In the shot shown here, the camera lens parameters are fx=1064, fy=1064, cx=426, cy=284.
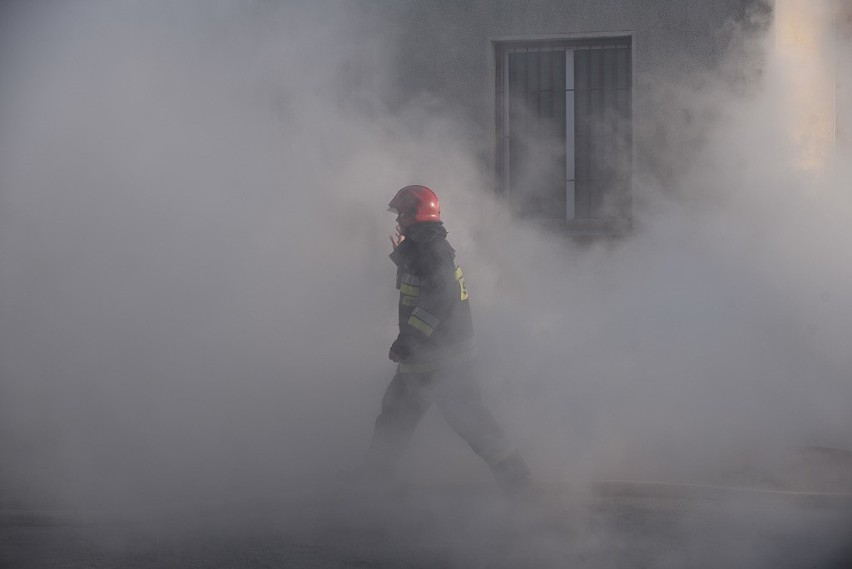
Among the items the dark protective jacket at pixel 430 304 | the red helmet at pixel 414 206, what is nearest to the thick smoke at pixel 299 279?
the dark protective jacket at pixel 430 304

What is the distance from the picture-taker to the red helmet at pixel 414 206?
5.46 meters

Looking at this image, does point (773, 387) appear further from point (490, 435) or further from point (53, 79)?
point (53, 79)

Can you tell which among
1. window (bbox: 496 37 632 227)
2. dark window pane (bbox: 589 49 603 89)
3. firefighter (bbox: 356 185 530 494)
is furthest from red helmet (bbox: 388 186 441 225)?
dark window pane (bbox: 589 49 603 89)

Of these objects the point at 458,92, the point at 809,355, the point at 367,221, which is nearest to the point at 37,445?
the point at 367,221

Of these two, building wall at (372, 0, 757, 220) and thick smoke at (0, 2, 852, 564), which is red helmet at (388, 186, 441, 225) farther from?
building wall at (372, 0, 757, 220)

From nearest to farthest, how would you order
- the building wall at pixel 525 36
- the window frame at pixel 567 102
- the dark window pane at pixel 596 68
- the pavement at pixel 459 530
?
the pavement at pixel 459 530, the building wall at pixel 525 36, the window frame at pixel 567 102, the dark window pane at pixel 596 68

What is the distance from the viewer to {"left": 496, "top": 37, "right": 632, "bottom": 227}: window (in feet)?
27.9

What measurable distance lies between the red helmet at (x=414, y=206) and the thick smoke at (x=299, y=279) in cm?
144

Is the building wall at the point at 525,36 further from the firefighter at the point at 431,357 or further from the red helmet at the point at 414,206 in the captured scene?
the firefighter at the point at 431,357

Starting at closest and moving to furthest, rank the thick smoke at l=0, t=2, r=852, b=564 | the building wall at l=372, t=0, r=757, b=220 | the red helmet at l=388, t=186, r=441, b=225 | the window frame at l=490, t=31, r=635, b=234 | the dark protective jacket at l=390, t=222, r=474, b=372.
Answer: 1. the dark protective jacket at l=390, t=222, r=474, b=372
2. the red helmet at l=388, t=186, r=441, b=225
3. the thick smoke at l=0, t=2, r=852, b=564
4. the building wall at l=372, t=0, r=757, b=220
5. the window frame at l=490, t=31, r=635, b=234

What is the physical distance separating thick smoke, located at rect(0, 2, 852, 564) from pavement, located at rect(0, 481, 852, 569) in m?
1.08

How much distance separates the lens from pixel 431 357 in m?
5.34

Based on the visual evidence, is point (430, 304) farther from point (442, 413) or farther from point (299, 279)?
Result: point (299, 279)

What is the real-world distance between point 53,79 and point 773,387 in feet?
16.8
